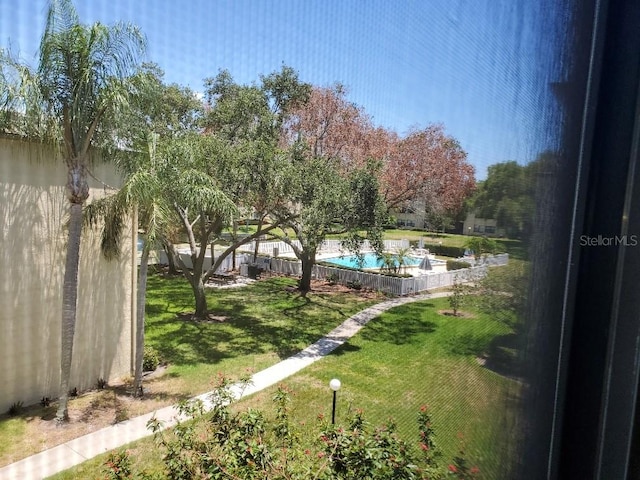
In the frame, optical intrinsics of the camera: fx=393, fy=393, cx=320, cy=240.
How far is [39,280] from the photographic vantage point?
94.7 inches

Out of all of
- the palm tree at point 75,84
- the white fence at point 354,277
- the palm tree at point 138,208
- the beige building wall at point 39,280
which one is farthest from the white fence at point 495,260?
the white fence at point 354,277

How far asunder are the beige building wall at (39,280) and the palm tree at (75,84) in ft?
0.90

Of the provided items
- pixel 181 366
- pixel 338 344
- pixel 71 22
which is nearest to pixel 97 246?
pixel 181 366

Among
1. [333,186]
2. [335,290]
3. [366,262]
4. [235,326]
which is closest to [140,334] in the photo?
[235,326]

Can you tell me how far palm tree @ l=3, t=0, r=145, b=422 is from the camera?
5.31 ft

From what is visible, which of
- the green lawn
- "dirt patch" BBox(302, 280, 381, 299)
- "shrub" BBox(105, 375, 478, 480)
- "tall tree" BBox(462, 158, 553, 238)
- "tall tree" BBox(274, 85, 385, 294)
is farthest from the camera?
"dirt patch" BBox(302, 280, 381, 299)

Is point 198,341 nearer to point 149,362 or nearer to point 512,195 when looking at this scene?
point 149,362

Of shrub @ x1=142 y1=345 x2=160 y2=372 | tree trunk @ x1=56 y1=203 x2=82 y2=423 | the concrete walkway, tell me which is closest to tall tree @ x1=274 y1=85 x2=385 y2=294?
the concrete walkway

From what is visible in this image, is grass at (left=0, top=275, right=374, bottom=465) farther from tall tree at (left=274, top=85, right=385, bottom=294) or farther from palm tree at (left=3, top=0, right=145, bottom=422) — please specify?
palm tree at (left=3, top=0, right=145, bottom=422)

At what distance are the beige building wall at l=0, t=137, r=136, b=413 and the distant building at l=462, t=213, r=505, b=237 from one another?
2500 mm

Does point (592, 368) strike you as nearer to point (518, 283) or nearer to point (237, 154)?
point (518, 283)

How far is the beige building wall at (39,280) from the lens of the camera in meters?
2.22

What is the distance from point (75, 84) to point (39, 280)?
4.17 feet

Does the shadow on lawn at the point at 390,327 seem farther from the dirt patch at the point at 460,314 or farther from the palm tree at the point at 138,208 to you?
the dirt patch at the point at 460,314
